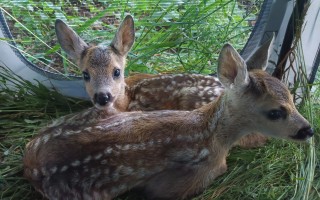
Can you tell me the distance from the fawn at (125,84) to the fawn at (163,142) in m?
0.31

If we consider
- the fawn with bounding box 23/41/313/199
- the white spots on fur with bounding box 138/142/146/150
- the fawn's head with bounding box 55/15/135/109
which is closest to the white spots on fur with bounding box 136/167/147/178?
the fawn with bounding box 23/41/313/199

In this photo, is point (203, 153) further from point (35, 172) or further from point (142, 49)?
point (142, 49)

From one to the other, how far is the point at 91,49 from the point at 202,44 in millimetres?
813

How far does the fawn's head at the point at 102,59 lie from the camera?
3436 mm

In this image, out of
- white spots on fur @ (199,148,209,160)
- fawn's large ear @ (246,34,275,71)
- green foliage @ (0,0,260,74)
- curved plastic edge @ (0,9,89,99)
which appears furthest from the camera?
curved plastic edge @ (0,9,89,99)

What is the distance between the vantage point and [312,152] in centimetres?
329

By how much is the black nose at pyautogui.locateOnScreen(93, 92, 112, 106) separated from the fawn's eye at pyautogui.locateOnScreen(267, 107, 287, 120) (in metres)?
1.00

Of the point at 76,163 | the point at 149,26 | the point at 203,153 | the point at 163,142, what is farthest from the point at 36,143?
the point at 149,26


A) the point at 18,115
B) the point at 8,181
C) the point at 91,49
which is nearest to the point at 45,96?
the point at 18,115

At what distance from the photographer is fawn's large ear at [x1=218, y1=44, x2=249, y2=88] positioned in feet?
9.54

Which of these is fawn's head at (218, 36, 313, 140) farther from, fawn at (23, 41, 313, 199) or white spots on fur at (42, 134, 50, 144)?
white spots on fur at (42, 134, 50, 144)

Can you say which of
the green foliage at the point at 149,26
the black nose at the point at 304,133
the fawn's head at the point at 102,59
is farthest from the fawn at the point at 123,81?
the black nose at the point at 304,133

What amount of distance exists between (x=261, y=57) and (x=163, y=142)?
83 cm

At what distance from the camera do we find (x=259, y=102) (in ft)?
9.98
